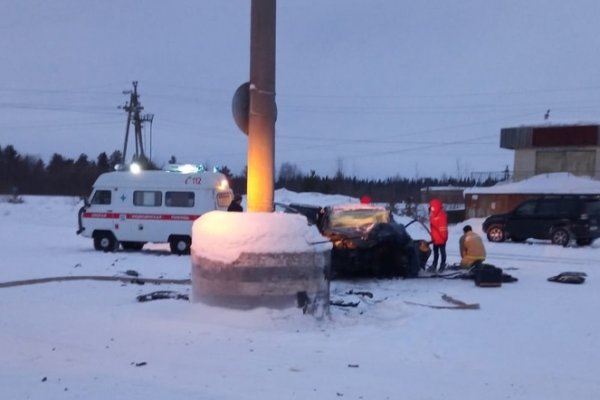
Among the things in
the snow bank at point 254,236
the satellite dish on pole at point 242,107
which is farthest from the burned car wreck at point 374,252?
the snow bank at point 254,236

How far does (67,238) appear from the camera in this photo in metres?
26.8

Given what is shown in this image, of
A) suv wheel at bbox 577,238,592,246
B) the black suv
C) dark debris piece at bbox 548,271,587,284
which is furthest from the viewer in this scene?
suv wheel at bbox 577,238,592,246

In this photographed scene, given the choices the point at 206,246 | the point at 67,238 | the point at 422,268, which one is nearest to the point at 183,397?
the point at 206,246

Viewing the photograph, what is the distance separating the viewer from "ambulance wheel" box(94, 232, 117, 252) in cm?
2141

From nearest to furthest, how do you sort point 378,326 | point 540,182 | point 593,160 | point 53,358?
point 53,358 → point 378,326 → point 540,182 → point 593,160

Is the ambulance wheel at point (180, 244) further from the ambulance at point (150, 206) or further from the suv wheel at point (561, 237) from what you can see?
the suv wheel at point (561, 237)

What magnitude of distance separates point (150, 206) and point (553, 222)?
1423 cm

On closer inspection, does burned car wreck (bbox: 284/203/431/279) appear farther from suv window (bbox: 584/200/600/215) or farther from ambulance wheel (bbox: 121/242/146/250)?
suv window (bbox: 584/200/600/215)

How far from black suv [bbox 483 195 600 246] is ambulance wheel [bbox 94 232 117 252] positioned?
14.1m

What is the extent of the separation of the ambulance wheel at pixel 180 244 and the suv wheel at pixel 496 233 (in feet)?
39.8

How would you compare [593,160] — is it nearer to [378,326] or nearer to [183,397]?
[378,326]

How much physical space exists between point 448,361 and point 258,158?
166 inches

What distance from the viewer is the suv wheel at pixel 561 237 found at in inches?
947

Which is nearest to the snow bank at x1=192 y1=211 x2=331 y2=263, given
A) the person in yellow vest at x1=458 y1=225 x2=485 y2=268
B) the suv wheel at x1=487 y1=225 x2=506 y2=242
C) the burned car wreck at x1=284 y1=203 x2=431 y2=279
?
the burned car wreck at x1=284 y1=203 x2=431 y2=279
